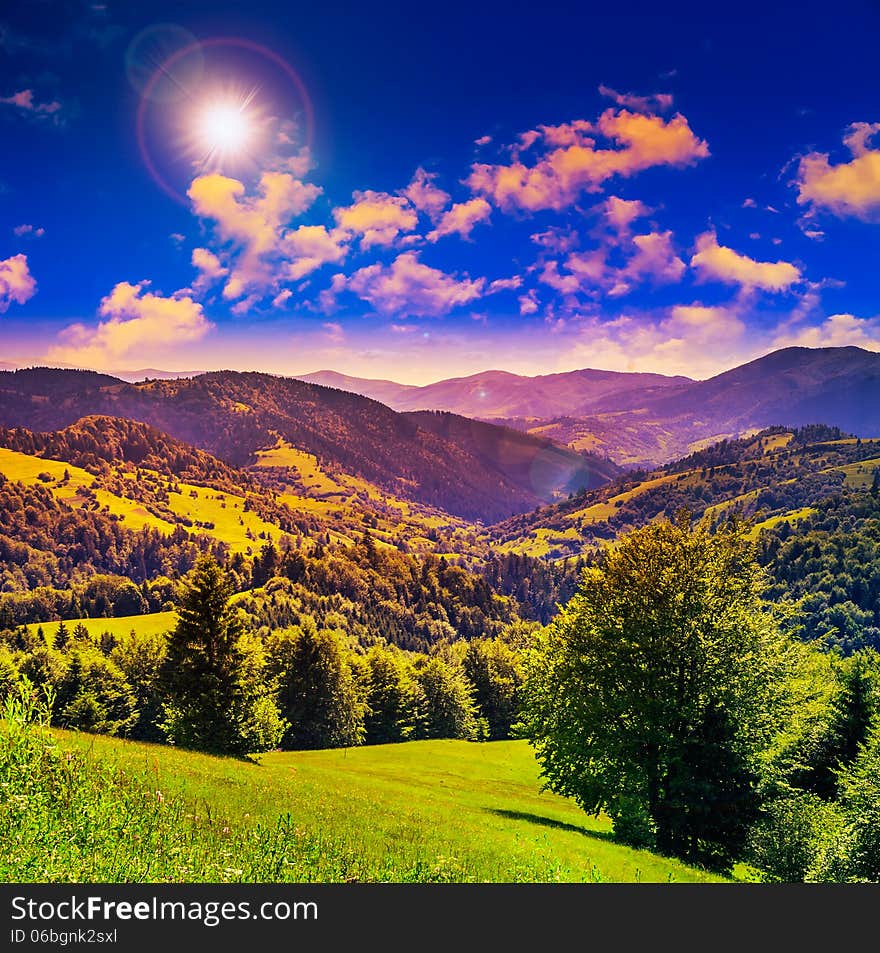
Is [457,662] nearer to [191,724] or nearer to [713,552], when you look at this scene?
[191,724]

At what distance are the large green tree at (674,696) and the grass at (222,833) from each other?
484 centimetres

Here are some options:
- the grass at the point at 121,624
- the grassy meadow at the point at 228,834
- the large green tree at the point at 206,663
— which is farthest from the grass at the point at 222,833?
the grass at the point at 121,624

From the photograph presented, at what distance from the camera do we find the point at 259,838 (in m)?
11.2

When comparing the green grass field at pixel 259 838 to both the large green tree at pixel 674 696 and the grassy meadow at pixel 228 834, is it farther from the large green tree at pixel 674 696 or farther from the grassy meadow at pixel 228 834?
the large green tree at pixel 674 696

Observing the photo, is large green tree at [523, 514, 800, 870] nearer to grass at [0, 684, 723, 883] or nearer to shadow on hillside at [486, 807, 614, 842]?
shadow on hillside at [486, 807, 614, 842]

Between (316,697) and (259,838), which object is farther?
(316,697)

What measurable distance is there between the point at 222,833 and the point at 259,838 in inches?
38.6

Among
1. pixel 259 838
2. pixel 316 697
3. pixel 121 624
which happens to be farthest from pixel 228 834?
pixel 121 624

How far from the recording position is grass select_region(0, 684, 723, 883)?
9.23 metres

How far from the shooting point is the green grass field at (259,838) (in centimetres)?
927

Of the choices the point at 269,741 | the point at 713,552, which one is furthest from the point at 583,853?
the point at 269,741

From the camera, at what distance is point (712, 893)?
1046 cm

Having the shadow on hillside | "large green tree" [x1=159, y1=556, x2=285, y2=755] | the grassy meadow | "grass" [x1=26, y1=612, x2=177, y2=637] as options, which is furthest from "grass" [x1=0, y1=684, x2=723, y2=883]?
"grass" [x1=26, y1=612, x2=177, y2=637]

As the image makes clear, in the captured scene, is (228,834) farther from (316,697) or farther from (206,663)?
(316,697)
